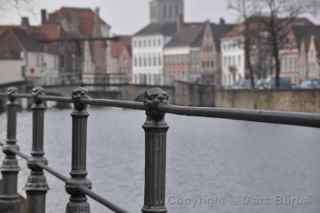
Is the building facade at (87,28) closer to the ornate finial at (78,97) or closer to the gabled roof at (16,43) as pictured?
the gabled roof at (16,43)

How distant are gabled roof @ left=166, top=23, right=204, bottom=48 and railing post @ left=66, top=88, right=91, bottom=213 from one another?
124 meters

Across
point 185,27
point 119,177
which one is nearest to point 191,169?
point 119,177

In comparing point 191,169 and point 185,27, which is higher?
point 185,27

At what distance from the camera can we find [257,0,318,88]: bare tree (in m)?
57.0

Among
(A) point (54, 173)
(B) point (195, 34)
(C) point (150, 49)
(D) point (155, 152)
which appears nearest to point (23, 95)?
(A) point (54, 173)

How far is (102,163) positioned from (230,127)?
3.41 meters

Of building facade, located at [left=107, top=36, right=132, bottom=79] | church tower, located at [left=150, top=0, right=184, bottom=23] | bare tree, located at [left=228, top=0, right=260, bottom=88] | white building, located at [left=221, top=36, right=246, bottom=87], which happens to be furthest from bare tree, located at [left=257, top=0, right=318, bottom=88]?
church tower, located at [left=150, top=0, right=184, bottom=23]

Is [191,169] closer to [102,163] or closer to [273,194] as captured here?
[273,194]

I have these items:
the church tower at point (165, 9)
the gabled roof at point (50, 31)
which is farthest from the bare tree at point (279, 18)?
the church tower at point (165, 9)

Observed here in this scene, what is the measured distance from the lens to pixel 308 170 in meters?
2.58

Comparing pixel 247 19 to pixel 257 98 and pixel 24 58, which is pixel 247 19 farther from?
pixel 24 58

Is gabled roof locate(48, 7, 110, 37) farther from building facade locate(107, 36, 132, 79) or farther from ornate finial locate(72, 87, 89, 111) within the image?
ornate finial locate(72, 87, 89, 111)

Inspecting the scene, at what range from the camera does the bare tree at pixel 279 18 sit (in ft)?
187

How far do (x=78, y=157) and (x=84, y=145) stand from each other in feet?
0.21
